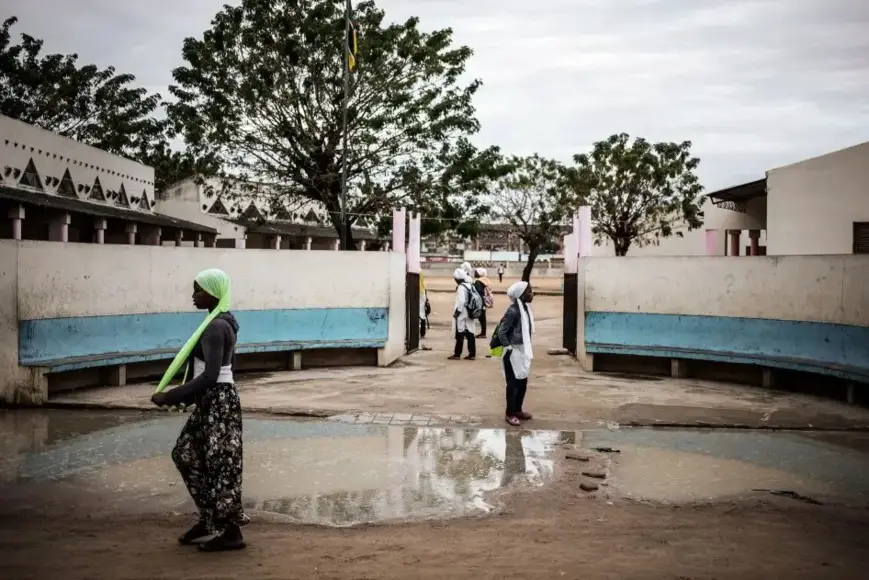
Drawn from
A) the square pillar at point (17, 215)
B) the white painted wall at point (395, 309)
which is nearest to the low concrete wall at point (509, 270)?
the square pillar at point (17, 215)

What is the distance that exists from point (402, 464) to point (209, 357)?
2881 millimetres

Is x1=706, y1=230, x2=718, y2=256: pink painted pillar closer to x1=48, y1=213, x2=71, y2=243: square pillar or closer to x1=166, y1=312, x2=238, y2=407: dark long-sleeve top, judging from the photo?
x1=48, y1=213, x2=71, y2=243: square pillar

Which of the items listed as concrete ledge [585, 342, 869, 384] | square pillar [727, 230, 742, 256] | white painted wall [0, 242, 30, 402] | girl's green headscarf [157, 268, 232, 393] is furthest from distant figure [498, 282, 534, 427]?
square pillar [727, 230, 742, 256]

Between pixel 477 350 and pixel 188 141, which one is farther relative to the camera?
pixel 188 141

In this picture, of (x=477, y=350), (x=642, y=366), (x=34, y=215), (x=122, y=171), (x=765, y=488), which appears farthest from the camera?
(x=122, y=171)

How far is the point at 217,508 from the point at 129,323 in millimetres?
6988

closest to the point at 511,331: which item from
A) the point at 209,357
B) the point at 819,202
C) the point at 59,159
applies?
the point at 209,357

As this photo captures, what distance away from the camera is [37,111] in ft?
162

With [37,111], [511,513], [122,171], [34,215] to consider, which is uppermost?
[37,111]

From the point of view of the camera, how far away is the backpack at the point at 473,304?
615 inches

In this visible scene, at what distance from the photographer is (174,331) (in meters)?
12.2

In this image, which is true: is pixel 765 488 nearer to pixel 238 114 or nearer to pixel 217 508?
pixel 217 508

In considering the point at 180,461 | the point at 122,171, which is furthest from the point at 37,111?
the point at 180,461

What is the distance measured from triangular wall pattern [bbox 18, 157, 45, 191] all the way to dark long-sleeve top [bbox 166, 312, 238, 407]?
18.9 meters
